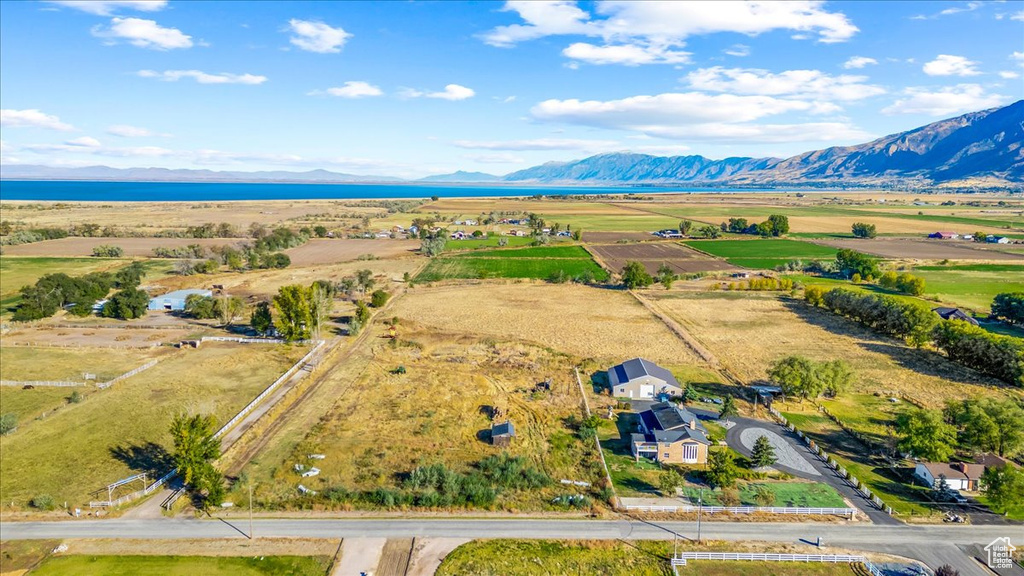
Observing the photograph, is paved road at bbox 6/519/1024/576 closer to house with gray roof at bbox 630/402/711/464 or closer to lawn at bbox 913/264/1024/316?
house with gray roof at bbox 630/402/711/464

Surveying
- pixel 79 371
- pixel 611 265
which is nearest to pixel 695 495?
pixel 79 371

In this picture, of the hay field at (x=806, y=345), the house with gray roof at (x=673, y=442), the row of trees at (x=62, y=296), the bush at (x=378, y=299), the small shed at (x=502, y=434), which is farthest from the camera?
the bush at (x=378, y=299)

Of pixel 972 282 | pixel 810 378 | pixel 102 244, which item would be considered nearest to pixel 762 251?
pixel 972 282

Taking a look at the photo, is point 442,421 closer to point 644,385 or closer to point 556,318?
point 644,385

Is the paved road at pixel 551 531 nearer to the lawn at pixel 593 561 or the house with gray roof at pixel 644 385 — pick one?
the lawn at pixel 593 561

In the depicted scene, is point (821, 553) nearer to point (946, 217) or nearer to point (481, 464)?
point (481, 464)

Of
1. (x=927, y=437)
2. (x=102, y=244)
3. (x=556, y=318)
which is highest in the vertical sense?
(x=102, y=244)

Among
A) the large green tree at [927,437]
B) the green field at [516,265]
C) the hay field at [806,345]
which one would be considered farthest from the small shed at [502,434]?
the green field at [516,265]
